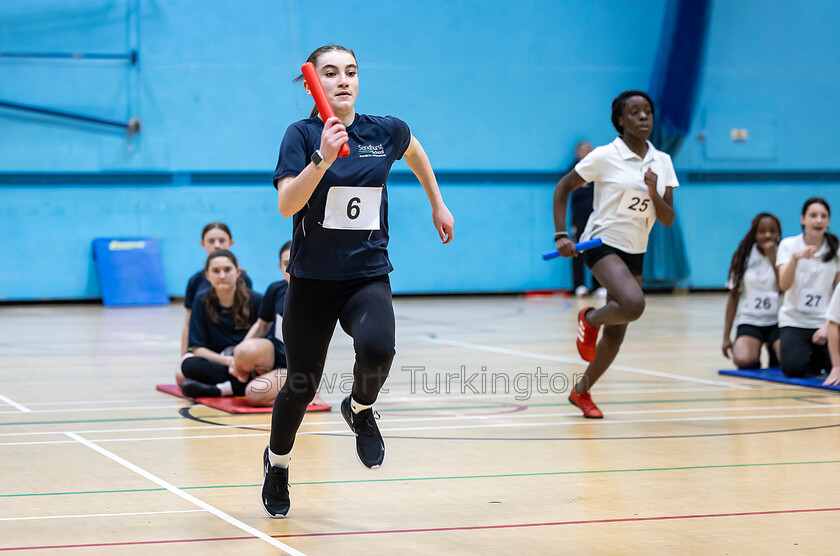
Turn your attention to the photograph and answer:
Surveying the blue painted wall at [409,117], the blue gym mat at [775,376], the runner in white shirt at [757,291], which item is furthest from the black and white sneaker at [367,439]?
the blue painted wall at [409,117]

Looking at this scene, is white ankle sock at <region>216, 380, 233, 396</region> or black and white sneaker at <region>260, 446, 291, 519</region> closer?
black and white sneaker at <region>260, 446, 291, 519</region>

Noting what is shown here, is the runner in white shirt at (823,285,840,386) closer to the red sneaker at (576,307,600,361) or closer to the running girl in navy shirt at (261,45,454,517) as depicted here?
the red sneaker at (576,307,600,361)

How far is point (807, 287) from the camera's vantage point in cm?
754

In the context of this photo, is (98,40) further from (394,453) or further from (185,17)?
(394,453)

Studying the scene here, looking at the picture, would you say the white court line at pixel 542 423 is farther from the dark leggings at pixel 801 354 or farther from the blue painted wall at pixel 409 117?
the blue painted wall at pixel 409 117

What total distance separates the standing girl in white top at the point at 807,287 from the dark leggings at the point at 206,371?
3.93 metres

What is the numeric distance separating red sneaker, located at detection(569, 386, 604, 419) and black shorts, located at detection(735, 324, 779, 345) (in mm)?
2537

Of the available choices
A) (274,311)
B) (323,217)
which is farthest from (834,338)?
(323,217)

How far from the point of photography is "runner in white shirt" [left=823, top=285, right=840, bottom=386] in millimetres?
6895

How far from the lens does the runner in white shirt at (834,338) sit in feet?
22.6

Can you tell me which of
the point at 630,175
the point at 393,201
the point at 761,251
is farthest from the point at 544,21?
the point at 630,175

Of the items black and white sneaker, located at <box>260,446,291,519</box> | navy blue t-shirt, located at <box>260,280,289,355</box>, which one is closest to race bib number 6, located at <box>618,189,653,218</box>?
navy blue t-shirt, located at <box>260,280,289,355</box>

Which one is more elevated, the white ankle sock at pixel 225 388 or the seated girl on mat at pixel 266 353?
the seated girl on mat at pixel 266 353

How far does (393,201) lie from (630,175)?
9.95 metres
